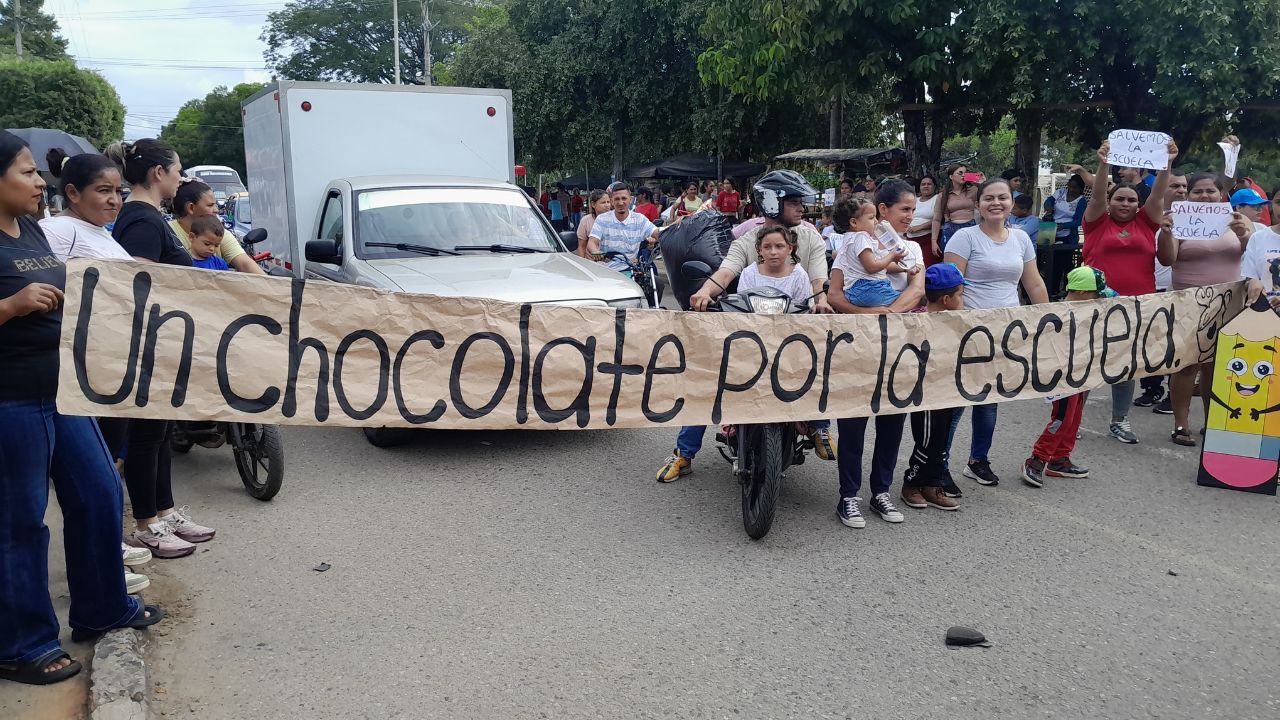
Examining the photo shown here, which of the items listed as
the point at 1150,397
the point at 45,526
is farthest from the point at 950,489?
the point at 45,526

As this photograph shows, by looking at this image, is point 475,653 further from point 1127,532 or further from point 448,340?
point 1127,532

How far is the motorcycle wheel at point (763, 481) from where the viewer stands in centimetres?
472

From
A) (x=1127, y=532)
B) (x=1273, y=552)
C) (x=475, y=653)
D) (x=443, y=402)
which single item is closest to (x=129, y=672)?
(x=475, y=653)

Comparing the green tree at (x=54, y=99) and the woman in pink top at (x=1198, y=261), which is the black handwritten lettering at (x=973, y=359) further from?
the green tree at (x=54, y=99)

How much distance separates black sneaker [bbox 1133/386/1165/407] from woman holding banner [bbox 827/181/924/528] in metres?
3.54

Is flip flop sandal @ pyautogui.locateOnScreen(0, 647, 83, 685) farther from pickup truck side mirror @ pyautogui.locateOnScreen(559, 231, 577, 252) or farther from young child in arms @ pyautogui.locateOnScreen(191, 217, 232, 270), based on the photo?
pickup truck side mirror @ pyautogui.locateOnScreen(559, 231, 577, 252)

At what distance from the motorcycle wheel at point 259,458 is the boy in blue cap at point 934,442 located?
11.7 ft

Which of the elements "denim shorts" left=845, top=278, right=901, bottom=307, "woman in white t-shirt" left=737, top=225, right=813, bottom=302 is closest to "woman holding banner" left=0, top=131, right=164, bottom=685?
"woman in white t-shirt" left=737, top=225, right=813, bottom=302

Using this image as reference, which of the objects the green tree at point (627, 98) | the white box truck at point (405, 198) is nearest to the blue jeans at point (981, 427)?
the white box truck at point (405, 198)

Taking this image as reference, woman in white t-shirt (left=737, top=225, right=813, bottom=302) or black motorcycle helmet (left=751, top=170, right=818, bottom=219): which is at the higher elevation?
black motorcycle helmet (left=751, top=170, right=818, bottom=219)

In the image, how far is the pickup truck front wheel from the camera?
6.68m

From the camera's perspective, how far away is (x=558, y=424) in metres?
4.46

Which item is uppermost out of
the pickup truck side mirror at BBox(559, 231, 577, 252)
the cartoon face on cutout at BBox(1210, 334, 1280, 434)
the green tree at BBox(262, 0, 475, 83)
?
the green tree at BBox(262, 0, 475, 83)

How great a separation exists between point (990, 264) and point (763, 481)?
1.98m
